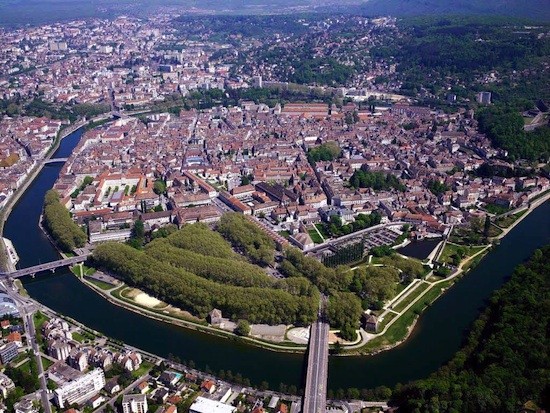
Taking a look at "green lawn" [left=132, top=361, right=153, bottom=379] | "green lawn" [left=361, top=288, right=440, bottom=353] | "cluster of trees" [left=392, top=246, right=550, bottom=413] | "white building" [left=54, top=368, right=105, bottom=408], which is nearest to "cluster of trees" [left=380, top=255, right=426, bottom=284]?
"green lawn" [left=361, top=288, right=440, bottom=353]

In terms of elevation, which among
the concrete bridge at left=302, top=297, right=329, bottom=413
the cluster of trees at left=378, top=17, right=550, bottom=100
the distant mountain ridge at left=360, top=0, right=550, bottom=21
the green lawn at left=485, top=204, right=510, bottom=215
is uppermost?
the distant mountain ridge at left=360, top=0, right=550, bottom=21

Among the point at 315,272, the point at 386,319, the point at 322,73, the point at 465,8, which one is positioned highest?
the point at 465,8

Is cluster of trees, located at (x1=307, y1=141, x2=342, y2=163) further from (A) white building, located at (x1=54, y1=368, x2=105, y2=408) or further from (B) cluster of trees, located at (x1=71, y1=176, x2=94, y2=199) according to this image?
(A) white building, located at (x1=54, y1=368, x2=105, y2=408)

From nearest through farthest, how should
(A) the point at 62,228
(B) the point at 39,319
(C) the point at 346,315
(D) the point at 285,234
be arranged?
(C) the point at 346,315
(B) the point at 39,319
(A) the point at 62,228
(D) the point at 285,234

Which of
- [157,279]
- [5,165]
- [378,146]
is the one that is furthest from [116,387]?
[378,146]

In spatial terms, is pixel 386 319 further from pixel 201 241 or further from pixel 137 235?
pixel 137 235

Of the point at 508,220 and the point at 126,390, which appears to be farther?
the point at 508,220

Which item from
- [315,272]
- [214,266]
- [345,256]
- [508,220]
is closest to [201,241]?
[214,266]
